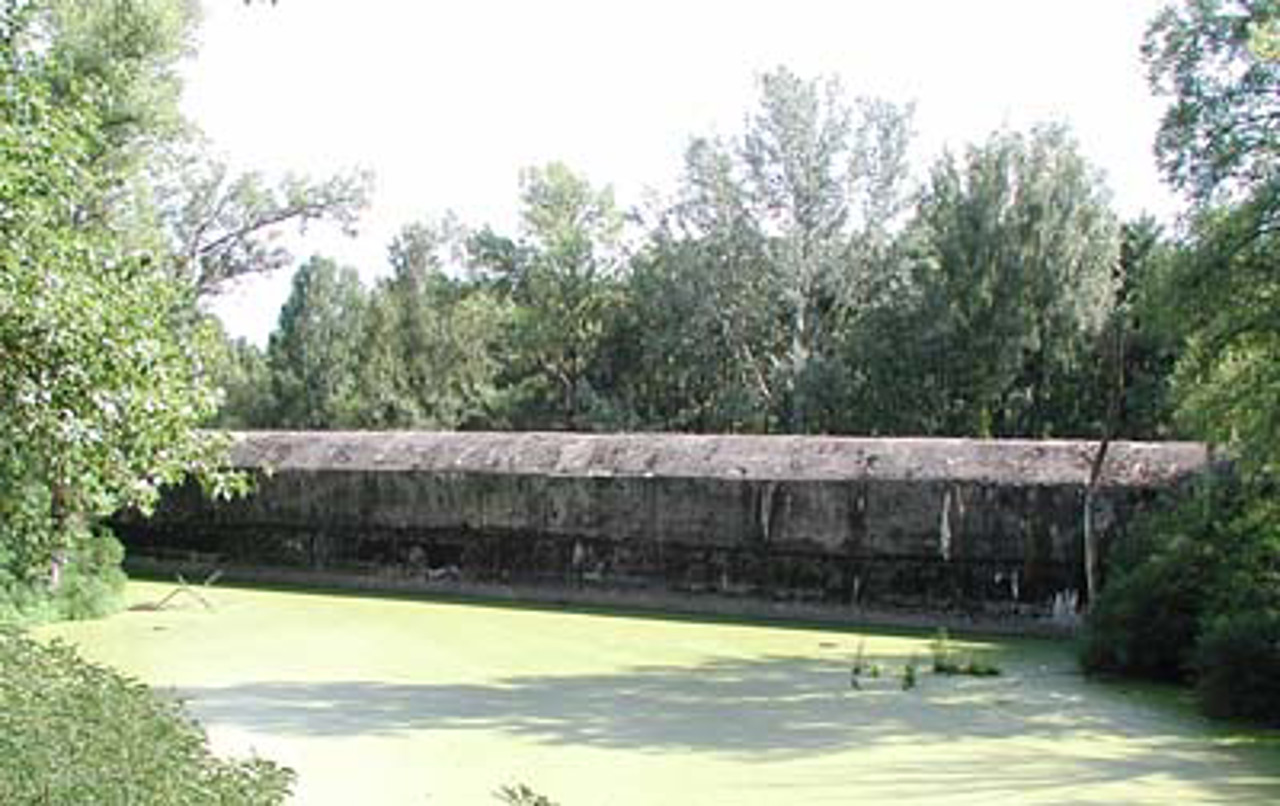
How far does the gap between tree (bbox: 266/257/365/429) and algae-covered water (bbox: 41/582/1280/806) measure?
19445 millimetres

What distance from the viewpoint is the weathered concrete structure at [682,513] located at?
14.5 meters

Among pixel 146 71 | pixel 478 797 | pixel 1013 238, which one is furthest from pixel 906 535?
pixel 1013 238

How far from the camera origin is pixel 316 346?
111 ft

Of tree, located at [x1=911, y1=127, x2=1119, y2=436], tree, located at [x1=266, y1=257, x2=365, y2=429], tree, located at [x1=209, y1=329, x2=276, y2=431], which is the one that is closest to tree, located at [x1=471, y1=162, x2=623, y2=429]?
tree, located at [x1=266, y1=257, x2=365, y2=429]

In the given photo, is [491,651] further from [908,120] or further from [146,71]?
[908,120]

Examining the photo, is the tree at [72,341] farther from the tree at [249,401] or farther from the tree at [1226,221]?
the tree at [249,401]

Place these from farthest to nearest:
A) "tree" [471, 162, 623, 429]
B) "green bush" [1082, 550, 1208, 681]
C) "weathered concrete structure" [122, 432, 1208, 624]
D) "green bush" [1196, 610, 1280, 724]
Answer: "tree" [471, 162, 623, 429] → "weathered concrete structure" [122, 432, 1208, 624] → "green bush" [1082, 550, 1208, 681] → "green bush" [1196, 610, 1280, 724]

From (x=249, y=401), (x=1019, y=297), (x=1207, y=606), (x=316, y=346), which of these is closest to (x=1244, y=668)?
(x=1207, y=606)

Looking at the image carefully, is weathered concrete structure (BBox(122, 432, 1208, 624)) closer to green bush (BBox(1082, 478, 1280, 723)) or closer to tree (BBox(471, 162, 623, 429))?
green bush (BBox(1082, 478, 1280, 723))

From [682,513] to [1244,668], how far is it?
24.1 feet

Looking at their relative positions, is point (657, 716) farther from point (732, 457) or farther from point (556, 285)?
point (556, 285)

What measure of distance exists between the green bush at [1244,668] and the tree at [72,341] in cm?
656

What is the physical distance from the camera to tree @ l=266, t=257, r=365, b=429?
33250mm

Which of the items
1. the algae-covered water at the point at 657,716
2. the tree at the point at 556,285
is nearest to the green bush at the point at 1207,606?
the algae-covered water at the point at 657,716
